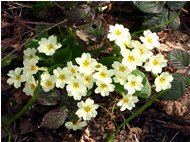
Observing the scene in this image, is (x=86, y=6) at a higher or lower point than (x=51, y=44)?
higher

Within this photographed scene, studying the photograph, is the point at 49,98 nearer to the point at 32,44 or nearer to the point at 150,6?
the point at 32,44

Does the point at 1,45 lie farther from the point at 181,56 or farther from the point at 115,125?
the point at 181,56

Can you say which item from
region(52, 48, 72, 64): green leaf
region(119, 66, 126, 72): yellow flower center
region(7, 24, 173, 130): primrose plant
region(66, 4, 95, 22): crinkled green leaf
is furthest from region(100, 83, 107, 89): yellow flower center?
region(66, 4, 95, 22): crinkled green leaf

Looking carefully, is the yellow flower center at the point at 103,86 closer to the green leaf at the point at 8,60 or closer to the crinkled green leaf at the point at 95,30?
the crinkled green leaf at the point at 95,30

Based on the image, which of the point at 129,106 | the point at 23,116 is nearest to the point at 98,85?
the point at 129,106

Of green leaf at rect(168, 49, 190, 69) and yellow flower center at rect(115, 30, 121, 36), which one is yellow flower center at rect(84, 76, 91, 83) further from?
green leaf at rect(168, 49, 190, 69)

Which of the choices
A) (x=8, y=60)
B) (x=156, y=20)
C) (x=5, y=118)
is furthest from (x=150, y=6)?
(x=5, y=118)
